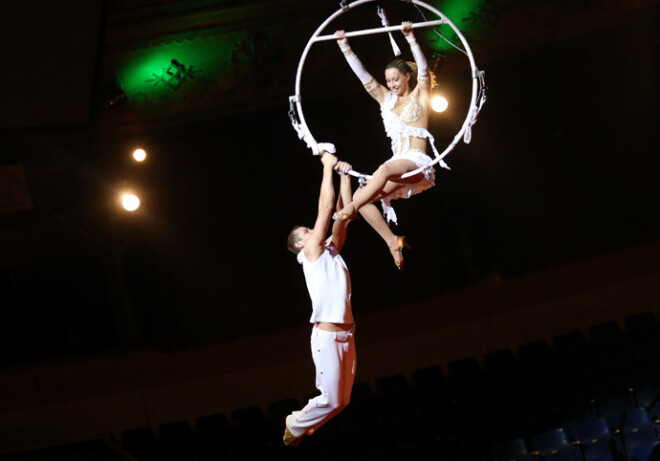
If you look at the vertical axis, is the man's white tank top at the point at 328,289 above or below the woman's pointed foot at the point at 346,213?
below

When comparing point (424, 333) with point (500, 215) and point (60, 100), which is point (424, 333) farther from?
point (60, 100)

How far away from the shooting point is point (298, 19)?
11172 mm

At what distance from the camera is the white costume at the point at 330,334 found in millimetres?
5895

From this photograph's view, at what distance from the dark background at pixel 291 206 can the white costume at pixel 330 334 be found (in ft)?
18.2

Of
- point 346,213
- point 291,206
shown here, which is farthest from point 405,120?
point 291,206

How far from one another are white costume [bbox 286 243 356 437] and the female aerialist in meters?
0.47

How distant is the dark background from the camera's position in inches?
445

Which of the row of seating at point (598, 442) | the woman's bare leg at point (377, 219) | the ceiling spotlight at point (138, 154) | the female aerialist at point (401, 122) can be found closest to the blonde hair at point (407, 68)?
the female aerialist at point (401, 122)

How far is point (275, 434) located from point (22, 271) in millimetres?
4617

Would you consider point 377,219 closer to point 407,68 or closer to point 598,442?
point 407,68

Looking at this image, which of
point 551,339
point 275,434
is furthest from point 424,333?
point 275,434

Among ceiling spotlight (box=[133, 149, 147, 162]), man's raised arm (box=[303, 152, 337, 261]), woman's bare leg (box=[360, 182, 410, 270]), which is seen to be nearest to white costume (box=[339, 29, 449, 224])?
woman's bare leg (box=[360, 182, 410, 270])

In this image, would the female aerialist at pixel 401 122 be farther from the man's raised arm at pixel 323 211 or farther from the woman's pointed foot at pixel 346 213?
the man's raised arm at pixel 323 211

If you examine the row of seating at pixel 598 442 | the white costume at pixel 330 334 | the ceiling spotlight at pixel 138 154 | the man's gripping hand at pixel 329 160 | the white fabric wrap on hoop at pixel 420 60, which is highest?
the ceiling spotlight at pixel 138 154
